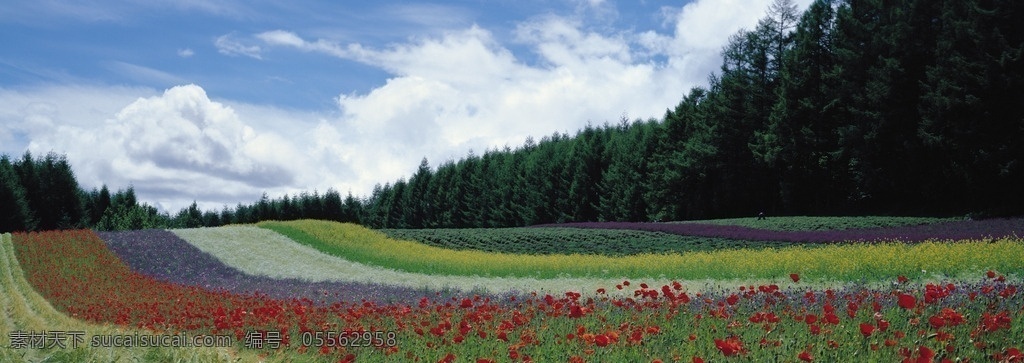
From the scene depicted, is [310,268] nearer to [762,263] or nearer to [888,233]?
[762,263]

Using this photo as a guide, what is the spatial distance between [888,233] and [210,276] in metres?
20.4

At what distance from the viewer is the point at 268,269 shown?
74.2 ft

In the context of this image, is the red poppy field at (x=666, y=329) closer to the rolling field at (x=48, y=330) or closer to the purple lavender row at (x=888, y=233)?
the rolling field at (x=48, y=330)

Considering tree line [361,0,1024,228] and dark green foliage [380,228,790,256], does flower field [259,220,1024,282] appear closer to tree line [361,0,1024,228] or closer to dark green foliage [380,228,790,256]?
dark green foliage [380,228,790,256]

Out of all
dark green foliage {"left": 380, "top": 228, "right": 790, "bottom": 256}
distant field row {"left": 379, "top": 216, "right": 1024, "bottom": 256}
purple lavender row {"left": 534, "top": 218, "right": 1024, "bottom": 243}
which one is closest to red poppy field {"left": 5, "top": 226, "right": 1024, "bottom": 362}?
purple lavender row {"left": 534, "top": 218, "right": 1024, "bottom": 243}

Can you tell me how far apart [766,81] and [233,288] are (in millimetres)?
32243

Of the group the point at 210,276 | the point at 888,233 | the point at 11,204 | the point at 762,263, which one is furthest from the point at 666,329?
the point at 11,204

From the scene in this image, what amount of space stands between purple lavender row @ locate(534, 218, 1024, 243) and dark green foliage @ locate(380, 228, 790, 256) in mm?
526

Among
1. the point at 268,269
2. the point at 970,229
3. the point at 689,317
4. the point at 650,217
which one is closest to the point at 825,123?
the point at 650,217

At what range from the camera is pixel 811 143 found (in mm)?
35781

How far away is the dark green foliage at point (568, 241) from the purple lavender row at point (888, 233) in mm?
526

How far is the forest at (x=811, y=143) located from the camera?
2806 centimetres

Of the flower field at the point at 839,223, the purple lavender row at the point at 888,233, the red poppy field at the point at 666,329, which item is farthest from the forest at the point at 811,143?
the red poppy field at the point at 666,329

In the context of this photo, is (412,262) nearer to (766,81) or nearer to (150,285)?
(150,285)
